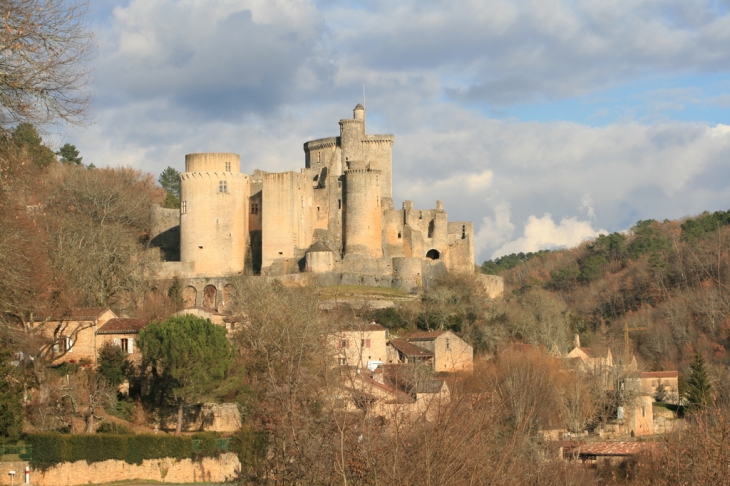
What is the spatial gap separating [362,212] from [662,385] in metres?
19.7

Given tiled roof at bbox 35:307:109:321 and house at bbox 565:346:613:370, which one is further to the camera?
house at bbox 565:346:613:370

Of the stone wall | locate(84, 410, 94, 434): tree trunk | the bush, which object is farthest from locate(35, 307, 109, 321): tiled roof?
the stone wall

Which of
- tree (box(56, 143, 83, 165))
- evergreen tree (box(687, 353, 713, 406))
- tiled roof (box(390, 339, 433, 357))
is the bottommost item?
evergreen tree (box(687, 353, 713, 406))

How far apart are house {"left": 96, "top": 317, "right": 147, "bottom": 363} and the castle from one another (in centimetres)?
1890

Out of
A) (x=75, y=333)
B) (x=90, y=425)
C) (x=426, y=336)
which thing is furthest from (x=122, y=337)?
(x=426, y=336)

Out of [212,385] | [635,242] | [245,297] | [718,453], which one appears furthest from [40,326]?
[635,242]

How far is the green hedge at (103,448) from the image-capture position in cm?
3256

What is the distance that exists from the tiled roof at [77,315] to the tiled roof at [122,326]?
1.70 feet

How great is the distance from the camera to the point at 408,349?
5188cm

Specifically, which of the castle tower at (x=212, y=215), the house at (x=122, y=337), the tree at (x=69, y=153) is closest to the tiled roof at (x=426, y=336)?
the castle tower at (x=212, y=215)

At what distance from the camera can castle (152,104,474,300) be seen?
63.0 meters

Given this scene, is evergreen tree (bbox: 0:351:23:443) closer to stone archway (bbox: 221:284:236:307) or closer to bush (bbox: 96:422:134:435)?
bush (bbox: 96:422:134:435)

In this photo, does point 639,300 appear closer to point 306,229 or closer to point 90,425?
point 306,229

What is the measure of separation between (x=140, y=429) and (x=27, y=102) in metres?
21.9
